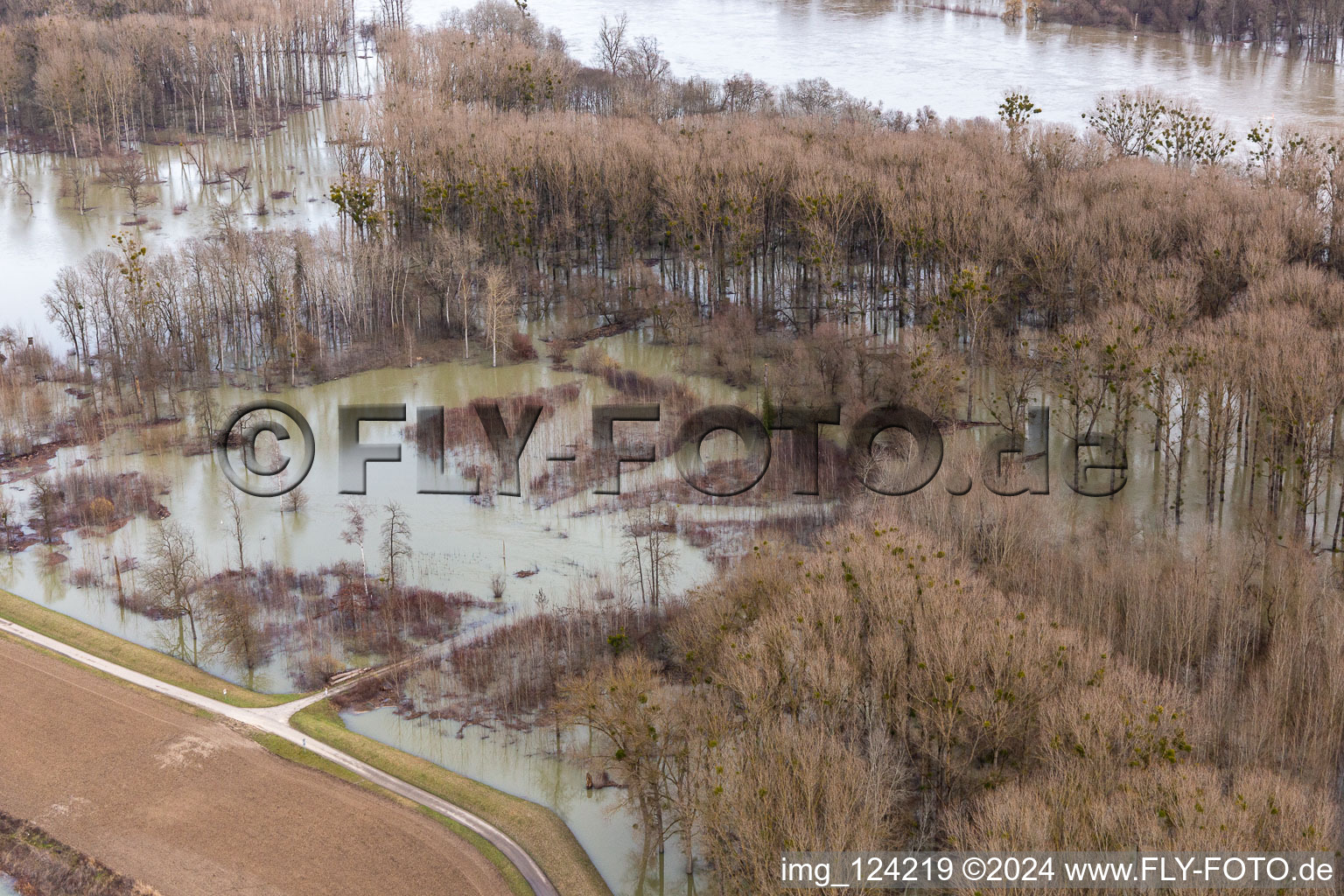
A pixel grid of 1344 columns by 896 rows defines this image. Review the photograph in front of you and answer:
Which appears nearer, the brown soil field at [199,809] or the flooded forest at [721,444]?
the flooded forest at [721,444]

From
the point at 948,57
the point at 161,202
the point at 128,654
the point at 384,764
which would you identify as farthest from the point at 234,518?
the point at 948,57

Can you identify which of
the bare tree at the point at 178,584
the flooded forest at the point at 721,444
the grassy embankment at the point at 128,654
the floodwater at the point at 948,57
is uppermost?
the floodwater at the point at 948,57

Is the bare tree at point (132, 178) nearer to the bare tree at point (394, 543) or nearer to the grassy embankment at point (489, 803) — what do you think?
the bare tree at point (394, 543)

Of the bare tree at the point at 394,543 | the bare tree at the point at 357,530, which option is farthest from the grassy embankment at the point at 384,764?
the bare tree at the point at 394,543

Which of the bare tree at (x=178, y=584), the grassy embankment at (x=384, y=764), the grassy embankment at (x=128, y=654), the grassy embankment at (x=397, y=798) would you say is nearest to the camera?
the grassy embankment at (x=397, y=798)

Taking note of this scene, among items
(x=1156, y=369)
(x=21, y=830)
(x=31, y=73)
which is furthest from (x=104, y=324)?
(x=1156, y=369)

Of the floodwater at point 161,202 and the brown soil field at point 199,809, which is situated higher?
the floodwater at point 161,202

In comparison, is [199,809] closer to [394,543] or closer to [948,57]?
[394,543]
